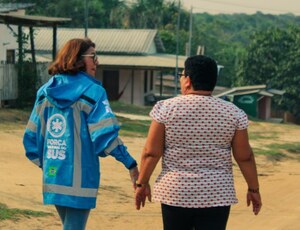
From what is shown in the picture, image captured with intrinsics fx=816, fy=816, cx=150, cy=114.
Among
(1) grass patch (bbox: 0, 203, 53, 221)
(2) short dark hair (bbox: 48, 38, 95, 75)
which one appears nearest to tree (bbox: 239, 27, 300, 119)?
(1) grass patch (bbox: 0, 203, 53, 221)

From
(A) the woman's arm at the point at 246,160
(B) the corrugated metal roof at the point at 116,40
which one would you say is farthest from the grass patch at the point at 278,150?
(B) the corrugated metal roof at the point at 116,40

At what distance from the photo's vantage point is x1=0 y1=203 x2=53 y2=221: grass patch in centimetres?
914

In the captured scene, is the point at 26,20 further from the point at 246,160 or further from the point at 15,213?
the point at 246,160

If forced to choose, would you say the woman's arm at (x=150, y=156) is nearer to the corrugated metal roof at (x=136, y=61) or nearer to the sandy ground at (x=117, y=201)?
the sandy ground at (x=117, y=201)

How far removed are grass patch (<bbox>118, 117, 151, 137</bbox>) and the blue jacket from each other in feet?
55.2

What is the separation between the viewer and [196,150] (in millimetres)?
4680

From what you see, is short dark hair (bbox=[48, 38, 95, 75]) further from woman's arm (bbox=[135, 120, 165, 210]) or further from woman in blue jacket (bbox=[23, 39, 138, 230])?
woman's arm (bbox=[135, 120, 165, 210])

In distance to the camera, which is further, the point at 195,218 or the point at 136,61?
the point at 136,61

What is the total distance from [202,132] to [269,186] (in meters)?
11.1

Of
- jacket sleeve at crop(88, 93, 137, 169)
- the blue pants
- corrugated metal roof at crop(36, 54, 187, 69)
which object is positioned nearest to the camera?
jacket sleeve at crop(88, 93, 137, 169)

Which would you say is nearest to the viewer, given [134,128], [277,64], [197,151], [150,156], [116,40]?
[197,151]

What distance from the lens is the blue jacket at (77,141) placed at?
4.80 meters

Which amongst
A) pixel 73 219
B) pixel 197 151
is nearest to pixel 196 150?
pixel 197 151

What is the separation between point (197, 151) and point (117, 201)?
284 inches
